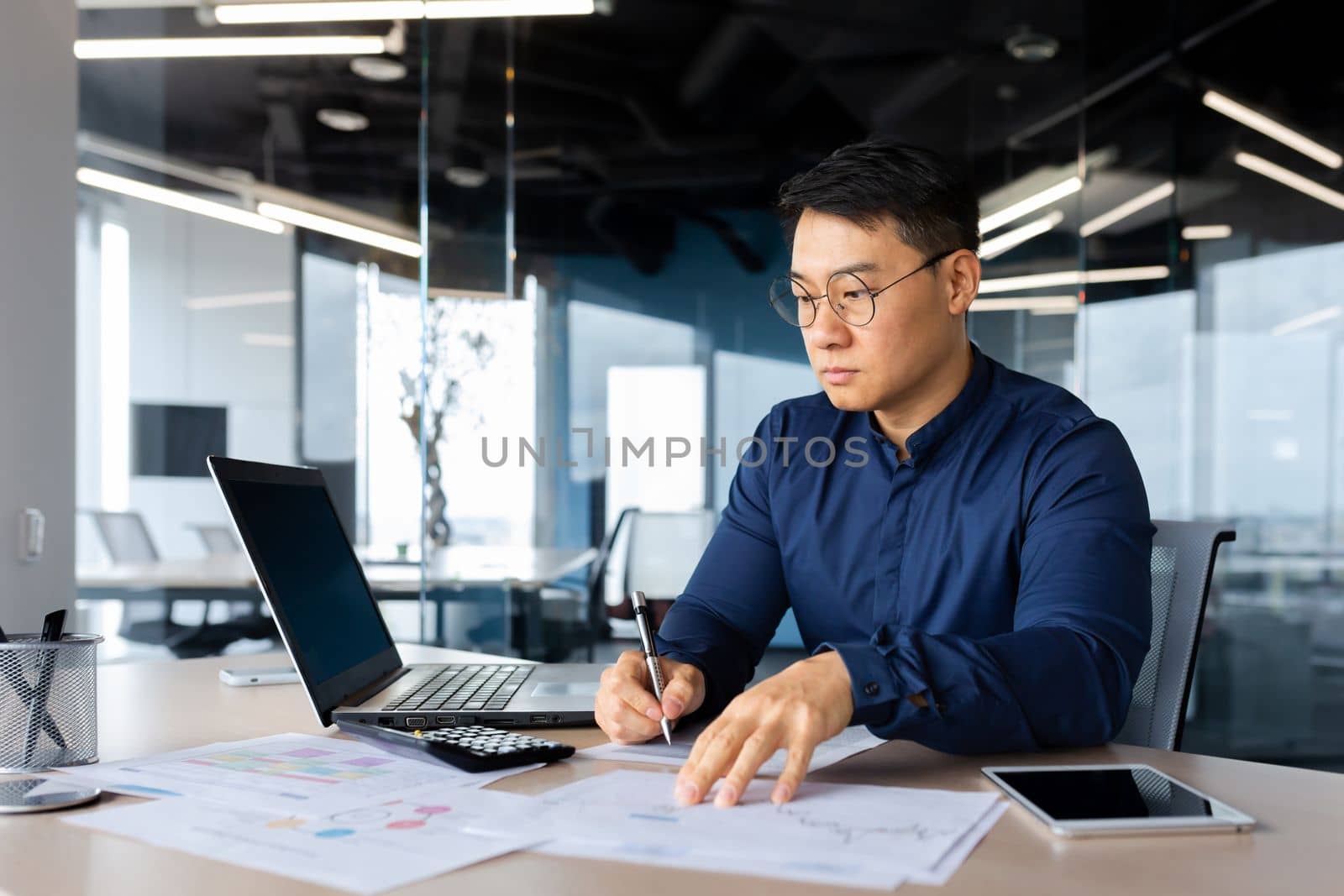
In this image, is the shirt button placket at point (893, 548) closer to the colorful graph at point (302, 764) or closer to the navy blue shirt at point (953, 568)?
the navy blue shirt at point (953, 568)

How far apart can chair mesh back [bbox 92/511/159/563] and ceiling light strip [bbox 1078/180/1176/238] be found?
4474mm

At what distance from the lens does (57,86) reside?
257cm

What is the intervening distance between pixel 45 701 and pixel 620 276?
4.44 metres

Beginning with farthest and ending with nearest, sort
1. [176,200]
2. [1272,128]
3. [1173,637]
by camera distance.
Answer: [176,200] < [1272,128] < [1173,637]

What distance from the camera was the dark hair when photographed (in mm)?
1512

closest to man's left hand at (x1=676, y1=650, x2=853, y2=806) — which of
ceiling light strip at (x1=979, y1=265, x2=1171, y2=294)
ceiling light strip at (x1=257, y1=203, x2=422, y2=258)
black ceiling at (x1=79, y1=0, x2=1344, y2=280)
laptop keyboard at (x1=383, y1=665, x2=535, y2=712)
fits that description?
laptop keyboard at (x1=383, y1=665, x2=535, y2=712)

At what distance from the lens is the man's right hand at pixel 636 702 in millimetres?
1197

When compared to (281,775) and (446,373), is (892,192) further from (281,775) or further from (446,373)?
(446,373)

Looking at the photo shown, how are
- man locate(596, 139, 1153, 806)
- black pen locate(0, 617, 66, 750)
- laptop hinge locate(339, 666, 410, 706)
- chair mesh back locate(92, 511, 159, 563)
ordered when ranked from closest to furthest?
black pen locate(0, 617, 66, 750) → man locate(596, 139, 1153, 806) → laptop hinge locate(339, 666, 410, 706) → chair mesh back locate(92, 511, 159, 563)

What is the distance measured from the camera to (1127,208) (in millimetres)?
4547

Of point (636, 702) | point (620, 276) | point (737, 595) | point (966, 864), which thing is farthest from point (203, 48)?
point (966, 864)

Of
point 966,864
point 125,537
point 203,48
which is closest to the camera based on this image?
point 966,864

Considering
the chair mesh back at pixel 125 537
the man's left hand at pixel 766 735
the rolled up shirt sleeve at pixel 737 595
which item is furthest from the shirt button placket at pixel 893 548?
the chair mesh back at pixel 125 537

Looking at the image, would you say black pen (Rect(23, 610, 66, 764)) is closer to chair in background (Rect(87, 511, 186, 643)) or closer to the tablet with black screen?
the tablet with black screen
